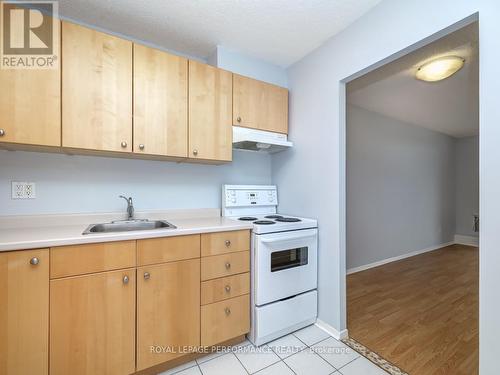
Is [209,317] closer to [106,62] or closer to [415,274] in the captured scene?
[106,62]

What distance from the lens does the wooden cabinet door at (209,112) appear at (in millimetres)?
1798

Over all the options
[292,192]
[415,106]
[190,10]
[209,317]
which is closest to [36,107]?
[190,10]

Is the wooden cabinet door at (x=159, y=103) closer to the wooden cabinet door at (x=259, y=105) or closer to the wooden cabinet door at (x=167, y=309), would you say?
the wooden cabinet door at (x=259, y=105)

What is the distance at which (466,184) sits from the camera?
4961 mm

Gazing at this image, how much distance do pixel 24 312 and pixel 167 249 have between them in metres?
0.69

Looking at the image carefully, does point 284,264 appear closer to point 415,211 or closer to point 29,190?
point 29,190

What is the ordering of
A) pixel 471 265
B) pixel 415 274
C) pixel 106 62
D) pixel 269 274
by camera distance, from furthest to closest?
pixel 471 265 < pixel 415 274 < pixel 269 274 < pixel 106 62

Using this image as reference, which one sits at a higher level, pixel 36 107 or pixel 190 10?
pixel 190 10

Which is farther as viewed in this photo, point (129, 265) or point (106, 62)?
point (106, 62)

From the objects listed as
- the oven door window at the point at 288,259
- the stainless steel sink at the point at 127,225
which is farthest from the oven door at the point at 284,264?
the stainless steel sink at the point at 127,225

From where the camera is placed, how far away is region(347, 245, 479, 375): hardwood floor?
1.60 m

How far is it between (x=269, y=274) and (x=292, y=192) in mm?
851

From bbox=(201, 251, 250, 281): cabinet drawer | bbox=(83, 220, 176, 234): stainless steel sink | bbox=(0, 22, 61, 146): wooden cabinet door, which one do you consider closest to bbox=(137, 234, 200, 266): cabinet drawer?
bbox=(201, 251, 250, 281): cabinet drawer

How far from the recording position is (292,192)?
2.29 m
